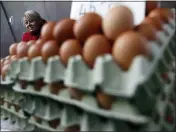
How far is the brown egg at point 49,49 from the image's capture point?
852mm

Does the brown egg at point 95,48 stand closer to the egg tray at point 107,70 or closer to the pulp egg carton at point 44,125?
the egg tray at point 107,70

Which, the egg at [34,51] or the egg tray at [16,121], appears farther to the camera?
the egg tray at [16,121]

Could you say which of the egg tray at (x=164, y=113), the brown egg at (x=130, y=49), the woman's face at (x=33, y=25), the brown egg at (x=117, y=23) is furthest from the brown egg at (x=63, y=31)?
the woman's face at (x=33, y=25)

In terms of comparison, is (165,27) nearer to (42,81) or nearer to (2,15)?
(42,81)

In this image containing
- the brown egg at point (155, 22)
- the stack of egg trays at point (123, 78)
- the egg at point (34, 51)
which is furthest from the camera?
the egg at point (34, 51)

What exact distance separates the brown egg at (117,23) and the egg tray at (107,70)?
0.09 metres

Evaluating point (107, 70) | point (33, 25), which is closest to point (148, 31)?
point (107, 70)

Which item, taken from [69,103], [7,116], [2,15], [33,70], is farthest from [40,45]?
[2,15]

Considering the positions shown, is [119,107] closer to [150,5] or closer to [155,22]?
[155,22]

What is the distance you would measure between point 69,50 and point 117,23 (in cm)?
16

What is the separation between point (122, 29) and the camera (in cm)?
74

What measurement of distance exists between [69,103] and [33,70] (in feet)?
0.61

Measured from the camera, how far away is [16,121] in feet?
3.90

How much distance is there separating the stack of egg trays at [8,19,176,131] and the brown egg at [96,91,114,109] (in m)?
0.02
